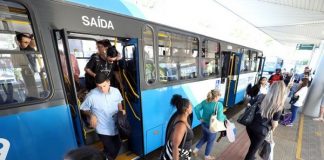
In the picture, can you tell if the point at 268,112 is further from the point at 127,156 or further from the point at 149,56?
the point at 127,156

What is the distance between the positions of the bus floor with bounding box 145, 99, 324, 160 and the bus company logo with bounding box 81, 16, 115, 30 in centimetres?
280

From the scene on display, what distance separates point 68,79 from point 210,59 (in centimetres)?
368

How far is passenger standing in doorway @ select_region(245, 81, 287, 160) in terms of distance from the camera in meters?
2.50

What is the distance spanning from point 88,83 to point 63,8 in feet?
4.92

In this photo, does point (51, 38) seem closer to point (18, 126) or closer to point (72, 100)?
point (72, 100)

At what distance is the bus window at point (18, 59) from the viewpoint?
152cm

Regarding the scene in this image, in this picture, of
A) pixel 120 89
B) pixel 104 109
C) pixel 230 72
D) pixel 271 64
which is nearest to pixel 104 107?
pixel 104 109

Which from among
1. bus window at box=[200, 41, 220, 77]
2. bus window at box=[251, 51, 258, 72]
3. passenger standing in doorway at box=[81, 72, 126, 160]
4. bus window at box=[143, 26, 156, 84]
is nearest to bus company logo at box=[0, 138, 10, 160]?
passenger standing in doorway at box=[81, 72, 126, 160]

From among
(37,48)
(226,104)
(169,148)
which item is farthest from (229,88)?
(37,48)

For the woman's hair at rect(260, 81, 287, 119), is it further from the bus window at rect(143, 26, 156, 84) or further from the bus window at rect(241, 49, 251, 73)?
the bus window at rect(241, 49, 251, 73)

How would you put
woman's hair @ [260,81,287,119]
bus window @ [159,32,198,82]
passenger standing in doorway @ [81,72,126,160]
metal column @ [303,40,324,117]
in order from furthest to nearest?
1. metal column @ [303,40,324,117]
2. bus window @ [159,32,198,82]
3. woman's hair @ [260,81,287,119]
4. passenger standing in doorway @ [81,72,126,160]

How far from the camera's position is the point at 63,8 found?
1.80 m

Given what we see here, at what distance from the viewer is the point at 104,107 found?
2.26 metres

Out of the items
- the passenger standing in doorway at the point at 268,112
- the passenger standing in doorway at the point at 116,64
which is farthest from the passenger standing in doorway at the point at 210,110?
the passenger standing in doorway at the point at 116,64
